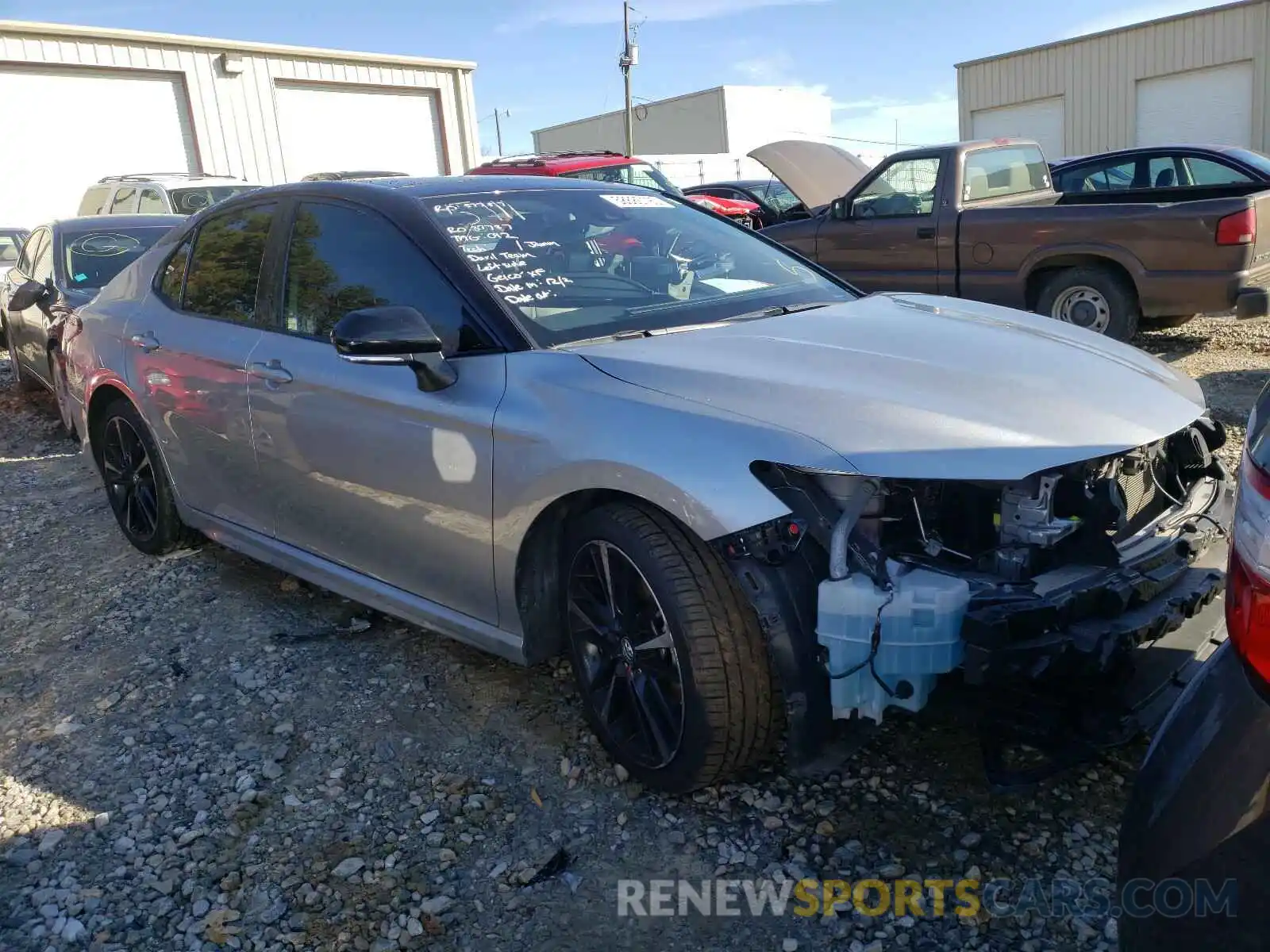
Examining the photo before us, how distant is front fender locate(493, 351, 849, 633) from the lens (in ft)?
7.89

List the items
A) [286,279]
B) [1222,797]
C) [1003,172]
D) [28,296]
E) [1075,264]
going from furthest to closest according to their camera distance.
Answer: [1003,172] → [1075,264] → [28,296] → [286,279] → [1222,797]

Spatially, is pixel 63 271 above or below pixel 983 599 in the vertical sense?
above

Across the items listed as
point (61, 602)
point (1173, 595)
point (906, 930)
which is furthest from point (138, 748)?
point (1173, 595)

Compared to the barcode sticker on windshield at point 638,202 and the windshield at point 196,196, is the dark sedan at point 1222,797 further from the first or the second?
the windshield at point 196,196

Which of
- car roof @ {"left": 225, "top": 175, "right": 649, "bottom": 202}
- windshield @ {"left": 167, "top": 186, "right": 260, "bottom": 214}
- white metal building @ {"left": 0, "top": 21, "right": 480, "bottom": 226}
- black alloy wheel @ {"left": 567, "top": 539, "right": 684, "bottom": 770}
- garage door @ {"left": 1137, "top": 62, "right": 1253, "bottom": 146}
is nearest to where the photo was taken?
black alloy wheel @ {"left": 567, "top": 539, "right": 684, "bottom": 770}

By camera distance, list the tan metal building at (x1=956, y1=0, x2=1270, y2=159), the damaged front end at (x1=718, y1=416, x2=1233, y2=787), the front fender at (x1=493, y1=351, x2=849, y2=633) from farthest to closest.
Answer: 1. the tan metal building at (x1=956, y1=0, x2=1270, y2=159)
2. the front fender at (x1=493, y1=351, x2=849, y2=633)
3. the damaged front end at (x1=718, y1=416, x2=1233, y2=787)

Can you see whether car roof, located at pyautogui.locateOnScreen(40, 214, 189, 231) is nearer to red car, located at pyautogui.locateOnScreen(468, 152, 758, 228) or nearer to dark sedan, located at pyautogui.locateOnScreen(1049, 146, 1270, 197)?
red car, located at pyautogui.locateOnScreen(468, 152, 758, 228)

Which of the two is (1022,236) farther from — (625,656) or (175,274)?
(625,656)

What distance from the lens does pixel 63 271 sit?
7.43 metres

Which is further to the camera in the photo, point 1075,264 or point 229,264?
point 1075,264

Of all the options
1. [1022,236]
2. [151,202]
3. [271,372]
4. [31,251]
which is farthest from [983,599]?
[151,202]

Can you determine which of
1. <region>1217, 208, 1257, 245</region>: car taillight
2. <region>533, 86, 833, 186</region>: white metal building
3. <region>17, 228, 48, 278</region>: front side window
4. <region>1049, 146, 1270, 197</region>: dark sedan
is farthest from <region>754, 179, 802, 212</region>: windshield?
<region>533, 86, 833, 186</region>: white metal building

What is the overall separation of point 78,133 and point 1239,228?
18966 millimetres
